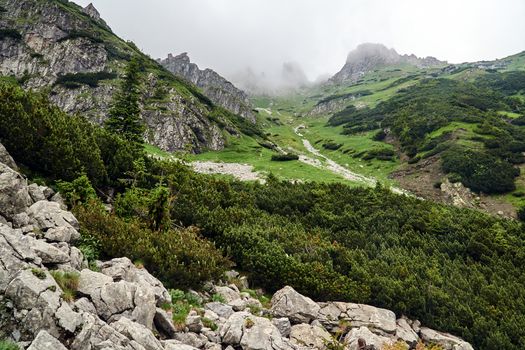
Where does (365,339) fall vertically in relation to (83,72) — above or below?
below

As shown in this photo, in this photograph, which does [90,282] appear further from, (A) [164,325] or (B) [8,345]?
(B) [8,345]

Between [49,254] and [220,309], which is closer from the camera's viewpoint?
[49,254]

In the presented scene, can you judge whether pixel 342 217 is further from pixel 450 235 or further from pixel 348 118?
pixel 348 118

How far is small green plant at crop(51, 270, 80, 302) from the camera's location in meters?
8.10

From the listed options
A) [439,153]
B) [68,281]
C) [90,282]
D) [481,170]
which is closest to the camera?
[68,281]

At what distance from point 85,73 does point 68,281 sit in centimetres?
5926

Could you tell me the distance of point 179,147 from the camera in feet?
163

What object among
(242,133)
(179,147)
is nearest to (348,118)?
(242,133)

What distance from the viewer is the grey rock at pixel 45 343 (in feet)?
19.6

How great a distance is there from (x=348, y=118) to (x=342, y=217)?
99.7 m

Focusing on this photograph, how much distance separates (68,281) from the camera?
27.7 ft

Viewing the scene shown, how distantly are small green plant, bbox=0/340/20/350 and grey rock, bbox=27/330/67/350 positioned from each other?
1.06 feet

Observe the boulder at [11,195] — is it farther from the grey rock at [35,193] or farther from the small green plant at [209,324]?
the small green plant at [209,324]

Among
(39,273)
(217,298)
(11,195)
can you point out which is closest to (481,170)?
(217,298)
